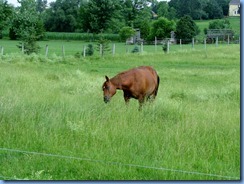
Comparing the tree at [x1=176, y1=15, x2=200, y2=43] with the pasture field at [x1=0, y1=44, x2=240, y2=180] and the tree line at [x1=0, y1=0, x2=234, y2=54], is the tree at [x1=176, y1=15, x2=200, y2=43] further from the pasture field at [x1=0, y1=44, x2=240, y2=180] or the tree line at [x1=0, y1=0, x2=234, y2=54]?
the pasture field at [x1=0, y1=44, x2=240, y2=180]

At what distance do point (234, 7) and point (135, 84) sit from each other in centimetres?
241

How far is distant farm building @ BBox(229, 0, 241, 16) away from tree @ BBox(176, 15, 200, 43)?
438 mm

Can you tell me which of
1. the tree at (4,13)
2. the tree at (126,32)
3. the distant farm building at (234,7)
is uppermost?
the tree at (4,13)

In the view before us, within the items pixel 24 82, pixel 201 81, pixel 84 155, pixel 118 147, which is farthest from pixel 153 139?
pixel 24 82

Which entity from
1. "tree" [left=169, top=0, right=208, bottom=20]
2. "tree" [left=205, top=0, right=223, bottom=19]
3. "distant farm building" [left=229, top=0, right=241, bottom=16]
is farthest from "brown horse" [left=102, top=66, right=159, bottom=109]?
"distant farm building" [left=229, top=0, right=241, bottom=16]

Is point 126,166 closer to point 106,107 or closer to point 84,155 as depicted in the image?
point 84,155

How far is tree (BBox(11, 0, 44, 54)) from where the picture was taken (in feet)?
12.8

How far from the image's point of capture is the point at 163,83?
5504mm

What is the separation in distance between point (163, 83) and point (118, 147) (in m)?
2.39

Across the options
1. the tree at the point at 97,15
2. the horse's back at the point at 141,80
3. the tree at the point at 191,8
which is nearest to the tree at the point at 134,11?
the tree at the point at 97,15

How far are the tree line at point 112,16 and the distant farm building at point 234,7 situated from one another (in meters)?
0.39

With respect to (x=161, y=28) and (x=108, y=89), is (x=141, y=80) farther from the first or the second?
(x=161, y=28)

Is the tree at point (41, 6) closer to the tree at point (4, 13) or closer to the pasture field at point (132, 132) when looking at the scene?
the tree at point (4, 13)

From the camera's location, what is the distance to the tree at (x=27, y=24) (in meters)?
3.90
